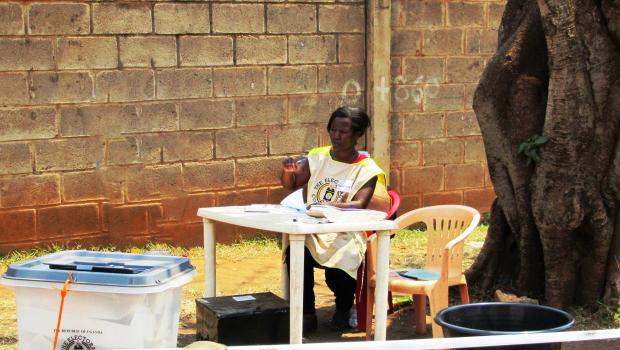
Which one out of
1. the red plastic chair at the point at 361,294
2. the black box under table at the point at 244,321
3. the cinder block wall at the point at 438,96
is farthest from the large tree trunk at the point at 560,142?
the cinder block wall at the point at 438,96

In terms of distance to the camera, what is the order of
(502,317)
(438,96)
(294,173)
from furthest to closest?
1. (438,96)
2. (294,173)
3. (502,317)

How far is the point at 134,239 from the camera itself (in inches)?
319

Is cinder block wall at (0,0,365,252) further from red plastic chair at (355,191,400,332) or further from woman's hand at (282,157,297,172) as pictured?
red plastic chair at (355,191,400,332)

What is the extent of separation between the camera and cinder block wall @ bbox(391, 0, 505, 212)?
359 inches

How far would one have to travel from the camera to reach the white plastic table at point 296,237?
16.2 ft

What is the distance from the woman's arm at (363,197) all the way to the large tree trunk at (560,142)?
37.8 inches

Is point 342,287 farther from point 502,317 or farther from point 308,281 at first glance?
point 502,317

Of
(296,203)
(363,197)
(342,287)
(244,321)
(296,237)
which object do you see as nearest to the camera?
(296,237)

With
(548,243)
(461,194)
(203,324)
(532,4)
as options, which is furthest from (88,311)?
(461,194)

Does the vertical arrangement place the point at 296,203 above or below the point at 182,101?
below

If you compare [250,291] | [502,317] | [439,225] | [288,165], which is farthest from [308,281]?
[502,317]

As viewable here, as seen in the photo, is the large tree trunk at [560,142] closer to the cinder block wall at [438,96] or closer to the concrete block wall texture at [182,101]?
the concrete block wall texture at [182,101]

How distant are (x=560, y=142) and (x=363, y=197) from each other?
1186mm

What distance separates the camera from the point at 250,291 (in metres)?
7.25
